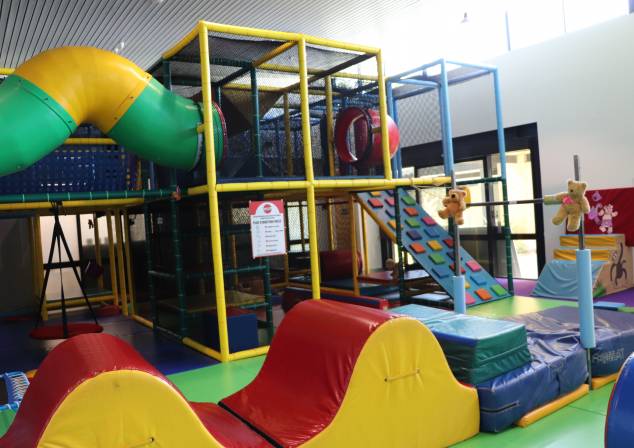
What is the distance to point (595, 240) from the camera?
746 centimetres

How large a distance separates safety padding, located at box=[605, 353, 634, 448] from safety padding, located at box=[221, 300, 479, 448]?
44.8 inches

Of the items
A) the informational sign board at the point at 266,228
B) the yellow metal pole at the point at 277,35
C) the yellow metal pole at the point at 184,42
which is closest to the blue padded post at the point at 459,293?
the informational sign board at the point at 266,228

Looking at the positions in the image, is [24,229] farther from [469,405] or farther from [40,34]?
[469,405]

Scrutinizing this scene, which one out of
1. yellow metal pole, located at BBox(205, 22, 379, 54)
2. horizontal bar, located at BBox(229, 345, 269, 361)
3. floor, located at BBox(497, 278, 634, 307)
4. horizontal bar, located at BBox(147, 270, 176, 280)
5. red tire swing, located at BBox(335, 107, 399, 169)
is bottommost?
floor, located at BBox(497, 278, 634, 307)

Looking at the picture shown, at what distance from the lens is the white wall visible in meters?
7.47

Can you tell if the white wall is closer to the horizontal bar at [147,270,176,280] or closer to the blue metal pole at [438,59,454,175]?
the blue metal pole at [438,59,454,175]

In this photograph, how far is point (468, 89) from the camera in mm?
9672

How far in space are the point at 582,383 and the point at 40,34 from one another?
8.66m

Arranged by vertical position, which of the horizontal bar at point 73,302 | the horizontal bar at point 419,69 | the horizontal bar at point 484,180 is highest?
the horizontal bar at point 419,69

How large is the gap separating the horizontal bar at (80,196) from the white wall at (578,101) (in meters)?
5.83

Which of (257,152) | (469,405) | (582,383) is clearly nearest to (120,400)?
(469,405)

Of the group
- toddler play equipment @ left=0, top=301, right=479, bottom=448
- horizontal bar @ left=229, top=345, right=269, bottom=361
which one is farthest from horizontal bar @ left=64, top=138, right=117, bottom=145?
toddler play equipment @ left=0, top=301, right=479, bottom=448

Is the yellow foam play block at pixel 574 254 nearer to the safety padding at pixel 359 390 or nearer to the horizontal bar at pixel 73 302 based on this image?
the safety padding at pixel 359 390

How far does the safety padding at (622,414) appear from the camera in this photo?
1.80 meters
